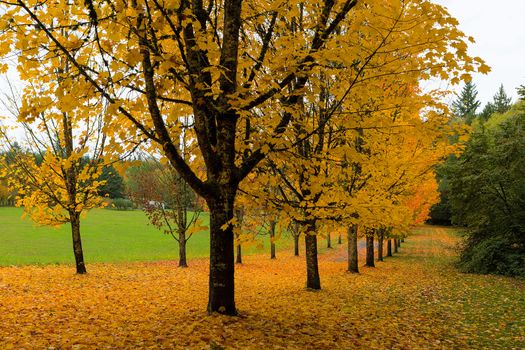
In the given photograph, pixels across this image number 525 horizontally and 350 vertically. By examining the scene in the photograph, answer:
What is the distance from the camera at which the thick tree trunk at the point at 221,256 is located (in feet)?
18.1

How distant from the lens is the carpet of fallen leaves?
16.5 feet

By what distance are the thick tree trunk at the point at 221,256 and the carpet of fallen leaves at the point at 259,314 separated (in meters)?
0.29

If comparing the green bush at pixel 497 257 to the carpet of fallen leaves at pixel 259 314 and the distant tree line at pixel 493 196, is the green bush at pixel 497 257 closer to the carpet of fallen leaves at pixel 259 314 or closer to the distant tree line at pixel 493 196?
the distant tree line at pixel 493 196

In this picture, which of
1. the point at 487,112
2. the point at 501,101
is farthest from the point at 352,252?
the point at 501,101

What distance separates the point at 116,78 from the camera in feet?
14.1

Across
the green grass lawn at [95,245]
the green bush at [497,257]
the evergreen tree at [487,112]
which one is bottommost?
the green grass lawn at [95,245]

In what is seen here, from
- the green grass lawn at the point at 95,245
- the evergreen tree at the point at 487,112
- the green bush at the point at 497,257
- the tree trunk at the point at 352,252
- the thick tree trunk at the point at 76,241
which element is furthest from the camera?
the evergreen tree at the point at 487,112

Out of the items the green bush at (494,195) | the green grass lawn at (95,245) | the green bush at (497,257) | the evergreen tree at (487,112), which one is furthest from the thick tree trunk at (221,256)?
the evergreen tree at (487,112)

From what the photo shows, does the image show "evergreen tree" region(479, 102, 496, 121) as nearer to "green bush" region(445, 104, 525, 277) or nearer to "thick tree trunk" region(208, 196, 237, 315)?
"green bush" region(445, 104, 525, 277)

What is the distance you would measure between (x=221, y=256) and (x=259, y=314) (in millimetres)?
1765

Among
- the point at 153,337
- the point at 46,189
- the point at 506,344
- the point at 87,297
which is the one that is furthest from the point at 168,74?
the point at 46,189

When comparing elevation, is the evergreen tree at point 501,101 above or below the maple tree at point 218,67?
above

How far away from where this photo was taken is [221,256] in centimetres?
554

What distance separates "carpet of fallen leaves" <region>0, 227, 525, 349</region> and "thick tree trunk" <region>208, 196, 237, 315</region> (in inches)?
11.5
